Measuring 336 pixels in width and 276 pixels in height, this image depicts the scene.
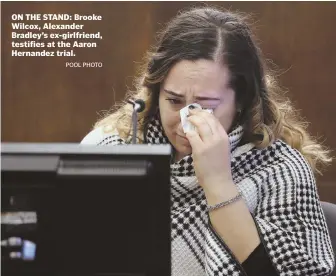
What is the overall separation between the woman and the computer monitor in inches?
16.1

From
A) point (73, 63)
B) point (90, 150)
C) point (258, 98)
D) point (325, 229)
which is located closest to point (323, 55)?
point (73, 63)

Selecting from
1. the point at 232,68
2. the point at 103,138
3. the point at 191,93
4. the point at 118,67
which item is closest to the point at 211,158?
the point at 191,93

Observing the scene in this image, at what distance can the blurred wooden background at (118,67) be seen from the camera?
7.93 feet

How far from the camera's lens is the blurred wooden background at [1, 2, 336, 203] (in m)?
2.42

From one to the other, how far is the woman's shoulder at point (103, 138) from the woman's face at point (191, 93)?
5.8 inches

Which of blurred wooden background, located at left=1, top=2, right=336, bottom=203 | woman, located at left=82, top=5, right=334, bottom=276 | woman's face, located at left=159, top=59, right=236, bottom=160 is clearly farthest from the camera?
blurred wooden background, located at left=1, top=2, right=336, bottom=203

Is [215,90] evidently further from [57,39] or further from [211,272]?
[57,39]

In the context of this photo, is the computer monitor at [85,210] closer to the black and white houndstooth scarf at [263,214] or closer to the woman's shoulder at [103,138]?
the black and white houndstooth scarf at [263,214]

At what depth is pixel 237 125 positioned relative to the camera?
1371 mm

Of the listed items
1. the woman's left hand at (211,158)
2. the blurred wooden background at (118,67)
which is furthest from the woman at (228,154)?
the blurred wooden background at (118,67)

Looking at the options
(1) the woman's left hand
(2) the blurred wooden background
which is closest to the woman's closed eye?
(1) the woman's left hand

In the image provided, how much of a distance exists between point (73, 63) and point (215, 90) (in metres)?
1.27

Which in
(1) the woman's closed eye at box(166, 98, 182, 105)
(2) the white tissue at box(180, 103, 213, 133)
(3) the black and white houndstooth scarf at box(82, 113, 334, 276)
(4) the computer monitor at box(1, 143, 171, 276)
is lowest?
(3) the black and white houndstooth scarf at box(82, 113, 334, 276)

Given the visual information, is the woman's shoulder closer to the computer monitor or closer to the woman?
the woman
